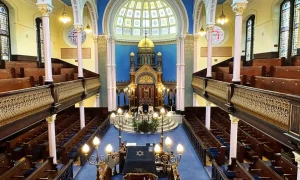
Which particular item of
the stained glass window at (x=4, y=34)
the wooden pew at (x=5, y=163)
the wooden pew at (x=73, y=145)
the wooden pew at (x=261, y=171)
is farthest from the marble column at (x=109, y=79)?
the wooden pew at (x=261, y=171)

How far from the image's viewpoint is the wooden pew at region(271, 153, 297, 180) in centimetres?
723

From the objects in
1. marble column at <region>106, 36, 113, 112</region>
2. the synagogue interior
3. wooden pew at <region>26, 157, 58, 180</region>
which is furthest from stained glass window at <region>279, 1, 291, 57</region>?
wooden pew at <region>26, 157, 58, 180</region>

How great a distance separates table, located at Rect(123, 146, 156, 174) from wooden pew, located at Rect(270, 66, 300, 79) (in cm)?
570

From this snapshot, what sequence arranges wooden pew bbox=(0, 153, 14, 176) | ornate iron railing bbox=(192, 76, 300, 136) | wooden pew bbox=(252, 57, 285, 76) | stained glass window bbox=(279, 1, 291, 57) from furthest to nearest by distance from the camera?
1. stained glass window bbox=(279, 1, 291, 57)
2. wooden pew bbox=(252, 57, 285, 76)
3. wooden pew bbox=(0, 153, 14, 176)
4. ornate iron railing bbox=(192, 76, 300, 136)

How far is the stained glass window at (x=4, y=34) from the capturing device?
44.1 ft

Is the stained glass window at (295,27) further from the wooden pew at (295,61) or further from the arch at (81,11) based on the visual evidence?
the arch at (81,11)

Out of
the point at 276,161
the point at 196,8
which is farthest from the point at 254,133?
the point at 196,8

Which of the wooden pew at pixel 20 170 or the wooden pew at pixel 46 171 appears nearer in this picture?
the wooden pew at pixel 20 170

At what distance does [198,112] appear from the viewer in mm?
18984

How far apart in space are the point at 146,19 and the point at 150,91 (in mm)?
6895

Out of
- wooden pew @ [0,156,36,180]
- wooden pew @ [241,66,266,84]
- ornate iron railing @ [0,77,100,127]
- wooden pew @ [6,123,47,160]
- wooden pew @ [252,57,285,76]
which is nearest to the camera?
ornate iron railing @ [0,77,100,127]

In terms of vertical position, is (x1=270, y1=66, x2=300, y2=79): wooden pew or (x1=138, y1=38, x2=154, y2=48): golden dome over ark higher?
(x1=138, y1=38, x2=154, y2=48): golden dome over ark

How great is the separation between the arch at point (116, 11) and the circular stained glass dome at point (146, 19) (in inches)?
95.3

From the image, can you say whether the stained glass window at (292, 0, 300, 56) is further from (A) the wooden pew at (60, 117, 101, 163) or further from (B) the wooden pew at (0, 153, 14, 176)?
(B) the wooden pew at (0, 153, 14, 176)
